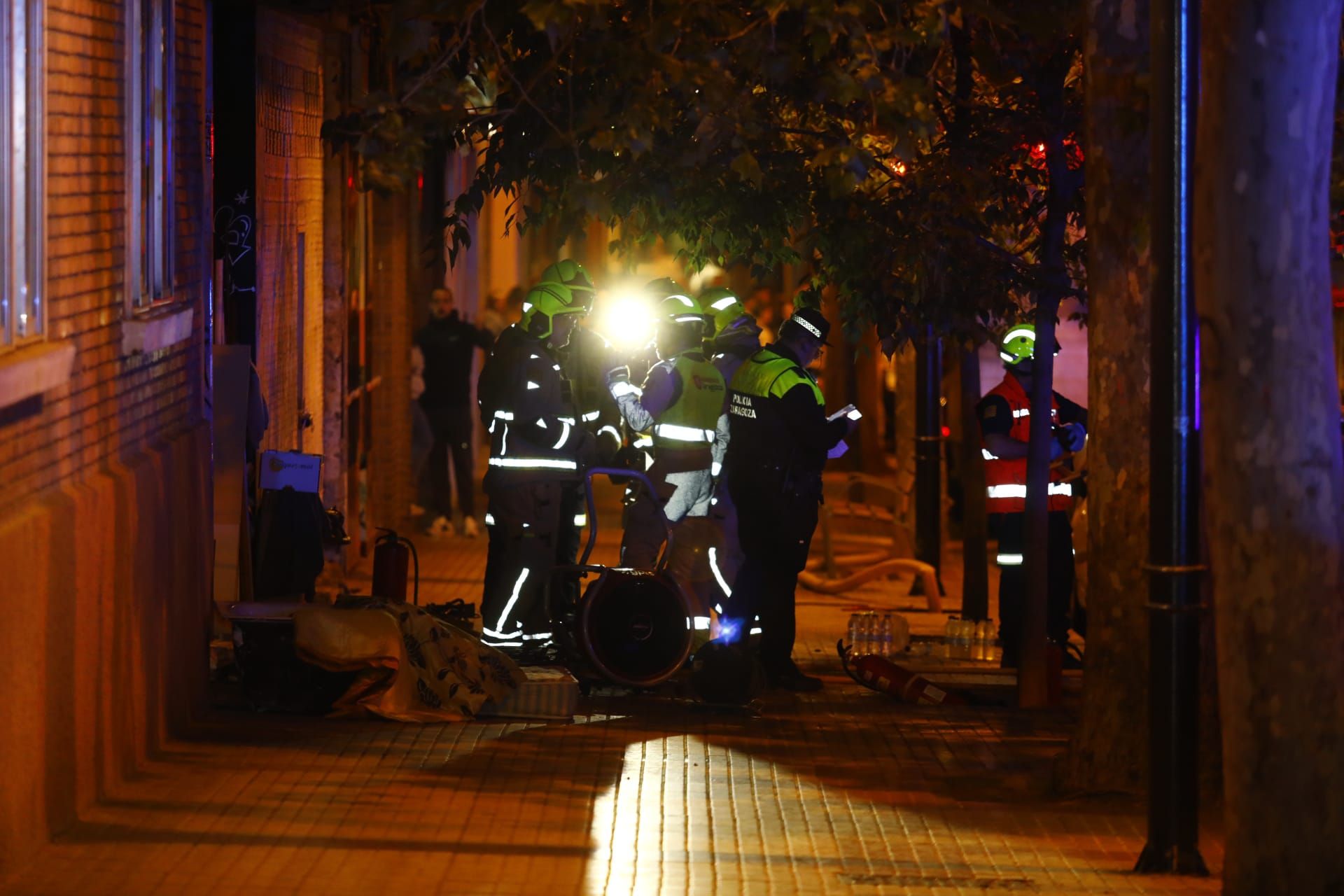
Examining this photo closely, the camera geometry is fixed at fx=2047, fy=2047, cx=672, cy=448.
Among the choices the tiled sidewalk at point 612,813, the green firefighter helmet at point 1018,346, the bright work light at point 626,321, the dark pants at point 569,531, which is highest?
the bright work light at point 626,321

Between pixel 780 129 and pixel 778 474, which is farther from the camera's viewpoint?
pixel 778 474

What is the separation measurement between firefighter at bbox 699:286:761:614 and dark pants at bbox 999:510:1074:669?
5.36ft

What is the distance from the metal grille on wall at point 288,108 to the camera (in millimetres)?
12102

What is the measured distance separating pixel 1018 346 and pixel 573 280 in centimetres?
264

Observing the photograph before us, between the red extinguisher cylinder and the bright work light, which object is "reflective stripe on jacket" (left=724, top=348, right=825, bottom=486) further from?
the red extinguisher cylinder

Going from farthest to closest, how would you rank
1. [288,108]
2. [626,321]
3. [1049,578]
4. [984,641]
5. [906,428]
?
[906,428] → [626,321] → [288,108] → [984,641] → [1049,578]

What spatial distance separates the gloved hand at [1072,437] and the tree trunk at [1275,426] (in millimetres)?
5792

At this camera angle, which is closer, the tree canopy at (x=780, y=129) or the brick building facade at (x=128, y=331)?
the brick building facade at (x=128, y=331)

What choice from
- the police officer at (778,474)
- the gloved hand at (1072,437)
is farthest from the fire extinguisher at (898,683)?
the gloved hand at (1072,437)

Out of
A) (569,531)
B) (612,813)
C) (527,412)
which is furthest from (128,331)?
(569,531)

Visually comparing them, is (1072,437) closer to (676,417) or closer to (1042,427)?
(1042,427)

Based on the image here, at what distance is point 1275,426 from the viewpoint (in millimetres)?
6207

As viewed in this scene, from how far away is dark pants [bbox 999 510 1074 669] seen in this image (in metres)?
11.8

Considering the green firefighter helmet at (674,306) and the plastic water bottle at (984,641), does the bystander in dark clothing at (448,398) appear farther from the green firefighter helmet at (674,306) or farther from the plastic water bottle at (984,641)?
the plastic water bottle at (984,641)
